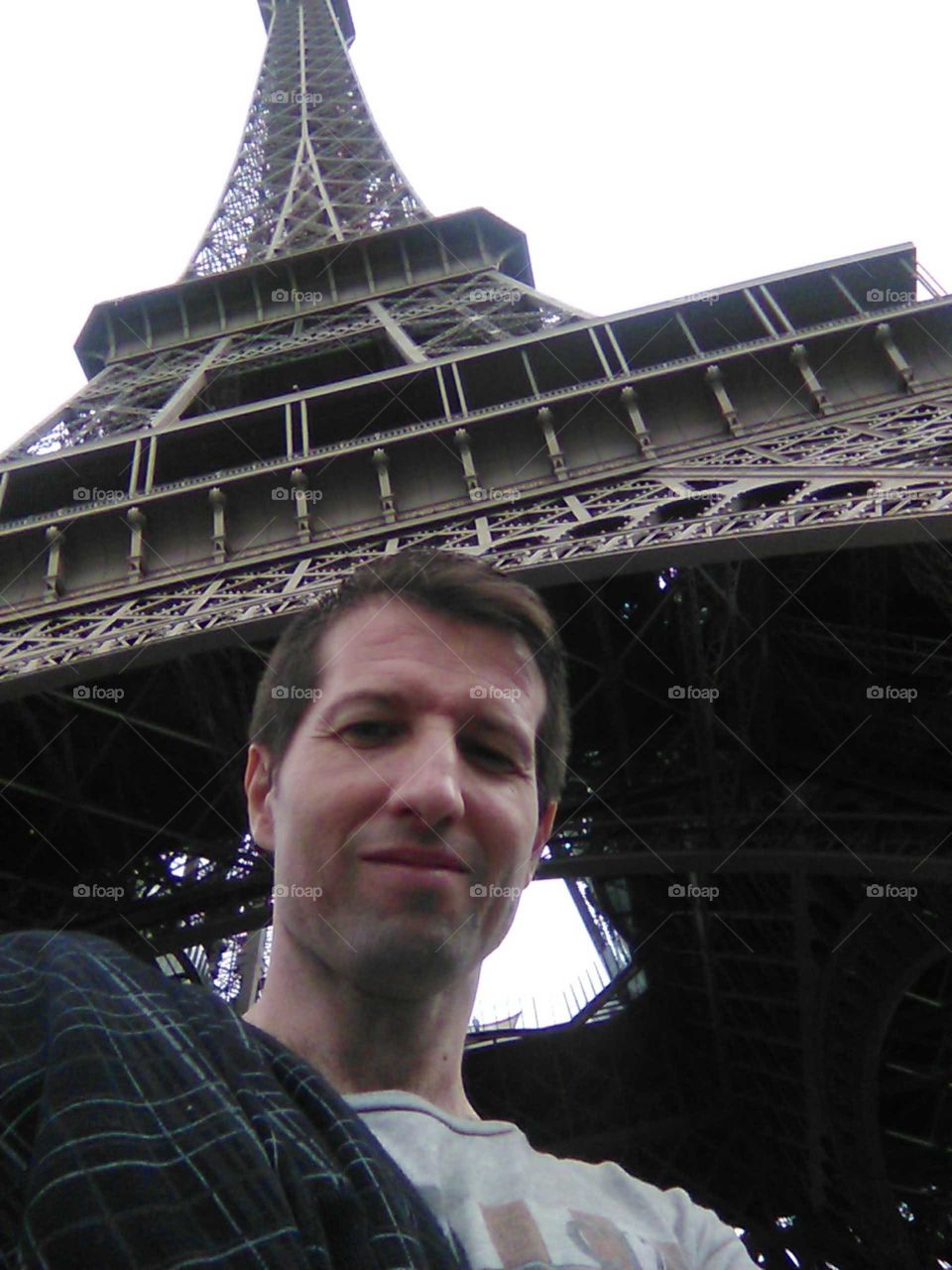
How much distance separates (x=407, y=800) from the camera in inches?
81.4

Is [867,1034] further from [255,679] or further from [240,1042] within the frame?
[240,1042]

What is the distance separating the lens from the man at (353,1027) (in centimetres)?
124

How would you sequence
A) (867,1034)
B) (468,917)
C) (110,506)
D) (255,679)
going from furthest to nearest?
(110,506) < (867,1034) < (255,679) < (468,917)

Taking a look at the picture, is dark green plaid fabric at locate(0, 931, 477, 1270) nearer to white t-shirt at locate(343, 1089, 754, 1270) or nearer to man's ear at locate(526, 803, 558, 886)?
white t-shirt at locate(343, 1089, 754, 1270)

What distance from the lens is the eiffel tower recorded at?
33.8 feet

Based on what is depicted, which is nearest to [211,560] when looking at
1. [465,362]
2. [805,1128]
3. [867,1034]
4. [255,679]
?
[255,679]

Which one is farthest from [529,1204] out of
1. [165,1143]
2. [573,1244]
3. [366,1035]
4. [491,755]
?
[491,755]

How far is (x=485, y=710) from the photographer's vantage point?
2.34 meters

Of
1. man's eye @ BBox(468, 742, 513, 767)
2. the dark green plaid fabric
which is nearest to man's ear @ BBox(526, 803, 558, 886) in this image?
man's eye @ BBox(468, 742, 513, 767)

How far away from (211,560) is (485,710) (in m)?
11.3

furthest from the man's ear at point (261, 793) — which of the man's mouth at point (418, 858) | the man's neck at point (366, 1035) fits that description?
the man's mouth at point (418, 858)

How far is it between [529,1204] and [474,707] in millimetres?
934

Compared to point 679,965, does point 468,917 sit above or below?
above

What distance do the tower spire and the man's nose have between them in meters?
29.3
